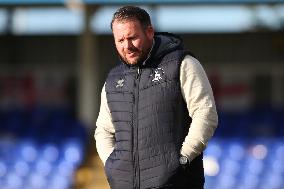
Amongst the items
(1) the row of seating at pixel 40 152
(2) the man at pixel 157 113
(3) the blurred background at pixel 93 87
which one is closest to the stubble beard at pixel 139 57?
(2) the man at pixel 157 113

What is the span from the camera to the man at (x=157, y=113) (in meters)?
3.29

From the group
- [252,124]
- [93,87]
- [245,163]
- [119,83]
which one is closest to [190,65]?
[119,83]

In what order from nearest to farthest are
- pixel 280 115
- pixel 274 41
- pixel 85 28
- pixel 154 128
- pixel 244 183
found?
pixel 154 128 < pixel 244 183 < pixel 85 28 < pixel 280 115 < pixel 274 41

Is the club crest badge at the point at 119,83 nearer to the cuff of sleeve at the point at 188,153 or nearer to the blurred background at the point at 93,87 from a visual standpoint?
the cuff of sleeve at the point at 188,153

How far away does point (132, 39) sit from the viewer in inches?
131

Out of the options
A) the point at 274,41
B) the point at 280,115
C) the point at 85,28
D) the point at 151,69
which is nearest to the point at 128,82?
the point at 151,69

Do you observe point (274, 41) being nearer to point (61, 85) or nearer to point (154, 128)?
point (61, 85)

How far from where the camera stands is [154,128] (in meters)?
3.30

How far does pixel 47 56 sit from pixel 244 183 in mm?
5775

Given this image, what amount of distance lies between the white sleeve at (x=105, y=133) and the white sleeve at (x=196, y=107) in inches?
17.1

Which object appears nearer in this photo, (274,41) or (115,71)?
(115,71)

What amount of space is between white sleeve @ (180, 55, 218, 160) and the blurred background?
8.98 meters

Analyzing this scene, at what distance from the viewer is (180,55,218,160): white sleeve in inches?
129

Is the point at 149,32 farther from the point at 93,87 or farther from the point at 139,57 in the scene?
the point at 93,87
